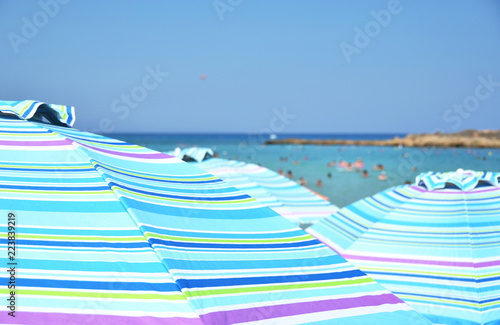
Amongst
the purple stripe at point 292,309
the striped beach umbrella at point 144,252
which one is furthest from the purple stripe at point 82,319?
the purple stripe at point 292,309

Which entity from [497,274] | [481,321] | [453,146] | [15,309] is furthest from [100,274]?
[453,146]

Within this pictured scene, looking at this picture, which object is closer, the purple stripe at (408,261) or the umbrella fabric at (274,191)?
the purple stripe at (408,261)

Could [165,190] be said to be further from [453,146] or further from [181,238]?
[453,146]

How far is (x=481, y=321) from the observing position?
2.83 m

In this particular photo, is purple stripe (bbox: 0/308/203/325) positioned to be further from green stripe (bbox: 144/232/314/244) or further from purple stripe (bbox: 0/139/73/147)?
purple stripe (bbox: 0/139/73/147)

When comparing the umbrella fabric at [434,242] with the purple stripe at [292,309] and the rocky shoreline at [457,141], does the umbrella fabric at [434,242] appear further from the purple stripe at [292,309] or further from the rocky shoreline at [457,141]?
the rocky shoreline at [457,141]

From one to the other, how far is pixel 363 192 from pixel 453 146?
3671 cm

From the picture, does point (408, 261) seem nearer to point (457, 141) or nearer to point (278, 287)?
point (278, 287)

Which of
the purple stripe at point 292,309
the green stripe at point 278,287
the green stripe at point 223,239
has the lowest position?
the purple stripe at point 292,309

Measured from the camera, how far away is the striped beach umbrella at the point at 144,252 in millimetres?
1649

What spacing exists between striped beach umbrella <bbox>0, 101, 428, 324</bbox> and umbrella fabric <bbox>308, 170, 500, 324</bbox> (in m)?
1.35

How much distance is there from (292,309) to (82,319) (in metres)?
0.85

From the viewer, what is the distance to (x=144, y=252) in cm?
178

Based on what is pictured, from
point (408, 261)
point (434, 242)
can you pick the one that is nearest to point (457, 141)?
point (434, 242)
